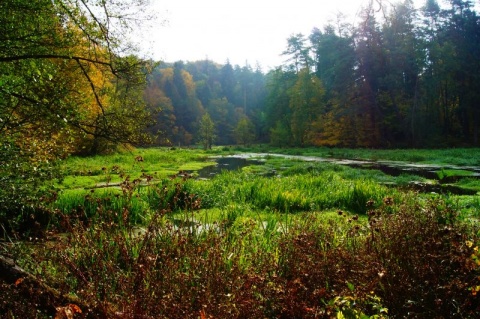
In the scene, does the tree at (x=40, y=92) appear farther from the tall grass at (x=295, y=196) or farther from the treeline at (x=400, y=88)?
the treeline at (x=400, y=88)

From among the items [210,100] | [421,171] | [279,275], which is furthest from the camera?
[210,100]

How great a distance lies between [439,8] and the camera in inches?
1592

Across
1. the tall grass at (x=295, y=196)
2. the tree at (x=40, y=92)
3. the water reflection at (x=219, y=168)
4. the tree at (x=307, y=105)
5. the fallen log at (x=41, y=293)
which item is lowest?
the water reflection at (x=219, y=168)

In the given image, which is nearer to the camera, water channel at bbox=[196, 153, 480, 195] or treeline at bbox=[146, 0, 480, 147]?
water channel at bbox=[196, 153, 480, 195]

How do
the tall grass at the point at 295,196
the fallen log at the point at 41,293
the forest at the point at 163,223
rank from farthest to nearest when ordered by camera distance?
the tall grass at the point at 295,196 → the forest at the point at 163,223 → the fallen log at the point at 41,293

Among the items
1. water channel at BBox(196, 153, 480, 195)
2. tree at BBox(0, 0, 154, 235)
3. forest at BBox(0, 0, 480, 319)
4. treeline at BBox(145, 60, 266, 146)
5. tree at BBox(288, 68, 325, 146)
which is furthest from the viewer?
treeline at BBox(145, 60, 266, 146)

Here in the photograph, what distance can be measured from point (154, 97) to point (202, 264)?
3200 inches

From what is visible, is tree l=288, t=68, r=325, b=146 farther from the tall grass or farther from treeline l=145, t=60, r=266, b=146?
the tall grass

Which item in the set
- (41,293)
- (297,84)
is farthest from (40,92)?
(297,84)

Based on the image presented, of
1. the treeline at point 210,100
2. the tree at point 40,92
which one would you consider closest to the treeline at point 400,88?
the treeline at point 210,100

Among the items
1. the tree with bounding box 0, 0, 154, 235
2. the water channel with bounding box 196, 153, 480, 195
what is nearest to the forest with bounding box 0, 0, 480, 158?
the tree with bounding box 0, 0, 154, 235

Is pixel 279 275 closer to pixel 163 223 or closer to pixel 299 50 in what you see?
pixel 163 223

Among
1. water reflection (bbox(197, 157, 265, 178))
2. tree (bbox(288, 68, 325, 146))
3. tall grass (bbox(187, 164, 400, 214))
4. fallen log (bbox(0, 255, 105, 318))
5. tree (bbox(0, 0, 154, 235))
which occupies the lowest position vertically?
water reflection (bbox(197, 157, 265, 178))

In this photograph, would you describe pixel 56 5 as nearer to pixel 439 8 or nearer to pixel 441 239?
pixel 441 239
